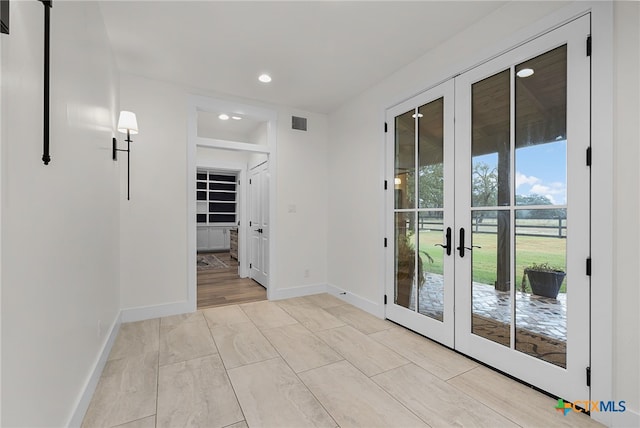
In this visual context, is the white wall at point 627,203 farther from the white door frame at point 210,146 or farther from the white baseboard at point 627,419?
the white door frame at point 210,146

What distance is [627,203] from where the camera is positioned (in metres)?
1.68

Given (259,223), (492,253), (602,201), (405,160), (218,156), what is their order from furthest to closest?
1. (218,156)
2. (259,223)
3. (405,160)
4. (492,253)
5. (602,201)

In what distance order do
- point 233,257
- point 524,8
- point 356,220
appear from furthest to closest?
point 233,257, point 356,220, point 524,8

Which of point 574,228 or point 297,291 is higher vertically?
point 574,228

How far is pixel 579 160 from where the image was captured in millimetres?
1875

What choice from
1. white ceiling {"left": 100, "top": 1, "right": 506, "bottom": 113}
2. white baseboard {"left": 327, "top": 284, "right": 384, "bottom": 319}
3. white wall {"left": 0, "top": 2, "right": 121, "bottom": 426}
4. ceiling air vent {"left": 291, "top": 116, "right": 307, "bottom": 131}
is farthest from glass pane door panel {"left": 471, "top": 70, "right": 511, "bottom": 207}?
white wall {"left": 0, "top": 2, "right": 121, "bottom": 426}

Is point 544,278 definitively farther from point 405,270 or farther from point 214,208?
point 214,208

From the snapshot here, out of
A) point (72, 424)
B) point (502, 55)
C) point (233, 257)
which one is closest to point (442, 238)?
point (502, 55)

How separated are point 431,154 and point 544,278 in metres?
1.42

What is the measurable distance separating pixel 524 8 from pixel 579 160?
121 centimetres

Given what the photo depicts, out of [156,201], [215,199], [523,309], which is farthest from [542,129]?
[215,199]

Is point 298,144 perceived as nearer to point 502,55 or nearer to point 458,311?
point 502,55

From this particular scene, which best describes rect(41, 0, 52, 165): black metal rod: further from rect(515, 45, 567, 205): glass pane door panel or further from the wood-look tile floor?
rect(515, 45, 567, 205): glass pane door panel

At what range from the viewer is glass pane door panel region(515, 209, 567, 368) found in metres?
1.98
